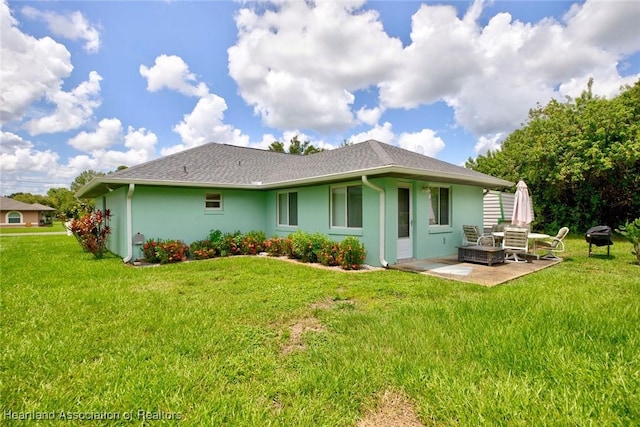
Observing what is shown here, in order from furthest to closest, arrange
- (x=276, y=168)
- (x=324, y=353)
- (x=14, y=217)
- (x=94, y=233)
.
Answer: (x=14, y=217), (x=276, y=168), (x=94, y=233), (x=324, y=353)

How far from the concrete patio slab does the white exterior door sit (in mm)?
374

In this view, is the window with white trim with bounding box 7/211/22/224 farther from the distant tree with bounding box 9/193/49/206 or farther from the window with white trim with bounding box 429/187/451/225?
the window with white trim with bounding box 429/187/451/225

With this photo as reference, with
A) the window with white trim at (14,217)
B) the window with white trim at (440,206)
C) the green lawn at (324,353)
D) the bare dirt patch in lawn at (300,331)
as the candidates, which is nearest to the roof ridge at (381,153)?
the window with white trim at (440,206)

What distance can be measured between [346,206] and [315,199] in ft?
4.60

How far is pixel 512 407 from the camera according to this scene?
7.75 ft

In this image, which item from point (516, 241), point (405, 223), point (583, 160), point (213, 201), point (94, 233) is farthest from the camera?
point (583, 160)

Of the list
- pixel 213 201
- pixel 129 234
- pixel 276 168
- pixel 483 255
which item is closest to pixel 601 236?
pixel 483 255

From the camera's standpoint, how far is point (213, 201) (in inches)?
462

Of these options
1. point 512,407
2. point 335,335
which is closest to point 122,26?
point 335,335

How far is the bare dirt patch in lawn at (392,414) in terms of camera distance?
7.56 feet

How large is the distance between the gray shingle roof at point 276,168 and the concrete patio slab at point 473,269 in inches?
102

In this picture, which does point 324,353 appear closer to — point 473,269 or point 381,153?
point 473,269

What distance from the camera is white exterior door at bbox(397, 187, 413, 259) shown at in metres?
9.01

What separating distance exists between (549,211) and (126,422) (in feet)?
72.2
